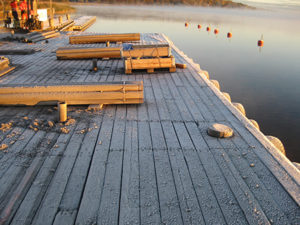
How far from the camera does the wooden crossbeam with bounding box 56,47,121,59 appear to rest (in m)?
12.6

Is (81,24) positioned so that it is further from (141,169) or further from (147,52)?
(141,169)

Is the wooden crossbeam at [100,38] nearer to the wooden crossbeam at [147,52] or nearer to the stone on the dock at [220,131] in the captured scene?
the wooden crossbeam at [147,52]

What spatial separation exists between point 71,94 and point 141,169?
3.53m

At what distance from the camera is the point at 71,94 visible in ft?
23.0

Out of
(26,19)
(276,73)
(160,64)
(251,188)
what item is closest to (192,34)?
(276,73)

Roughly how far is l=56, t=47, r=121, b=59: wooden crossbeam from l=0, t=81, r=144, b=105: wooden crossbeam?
581cm

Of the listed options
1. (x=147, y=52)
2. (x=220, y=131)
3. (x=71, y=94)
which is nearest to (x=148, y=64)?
(x=147, y=52)

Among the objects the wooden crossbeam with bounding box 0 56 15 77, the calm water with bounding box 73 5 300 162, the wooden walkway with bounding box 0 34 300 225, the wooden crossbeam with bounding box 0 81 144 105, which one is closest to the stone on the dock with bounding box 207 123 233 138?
the wooden walkway with bounding box 0 34 300 225

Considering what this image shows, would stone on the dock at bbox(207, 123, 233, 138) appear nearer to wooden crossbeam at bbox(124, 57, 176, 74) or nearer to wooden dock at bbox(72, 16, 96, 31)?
wooden crossbeam at bbox(124, 57, 176, 74)

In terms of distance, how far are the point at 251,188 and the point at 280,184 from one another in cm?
51

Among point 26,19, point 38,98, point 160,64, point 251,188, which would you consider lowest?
point 251,188

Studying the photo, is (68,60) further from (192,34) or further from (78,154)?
(192,34)

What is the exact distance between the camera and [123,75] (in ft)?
33.4

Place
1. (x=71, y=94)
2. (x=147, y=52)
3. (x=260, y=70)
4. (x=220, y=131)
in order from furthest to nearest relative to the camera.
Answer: (x=260, y=70)
(x=147, y=52)
(x=71, y=94)
(x=220, y=131)
